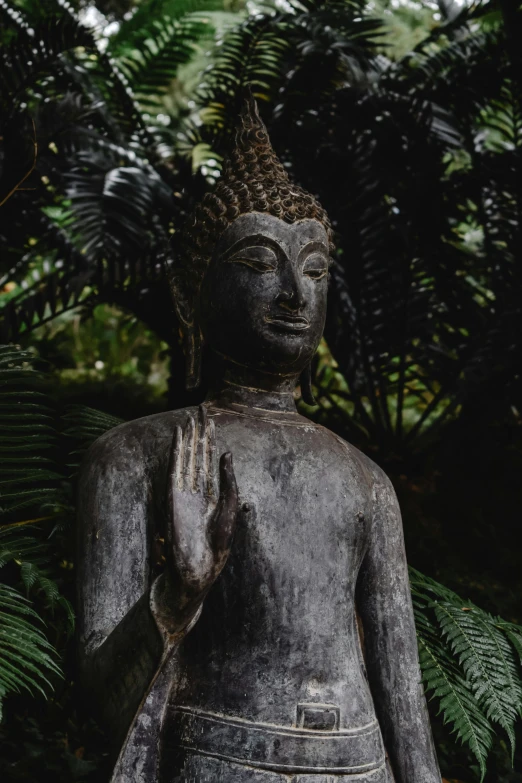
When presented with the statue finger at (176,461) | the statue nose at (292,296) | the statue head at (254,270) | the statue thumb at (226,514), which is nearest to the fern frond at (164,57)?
the statue head at (254,270)

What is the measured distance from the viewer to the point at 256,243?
2.88m

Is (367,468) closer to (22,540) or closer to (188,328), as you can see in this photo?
(188,328)

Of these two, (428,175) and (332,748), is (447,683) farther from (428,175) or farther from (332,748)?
(428,175)

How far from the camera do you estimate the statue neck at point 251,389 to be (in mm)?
2900

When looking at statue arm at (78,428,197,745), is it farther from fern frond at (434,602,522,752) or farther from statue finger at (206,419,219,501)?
fern frond at (434,602,522,752)

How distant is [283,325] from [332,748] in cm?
114

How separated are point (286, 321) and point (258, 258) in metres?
0.21

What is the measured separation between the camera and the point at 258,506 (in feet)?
8.69

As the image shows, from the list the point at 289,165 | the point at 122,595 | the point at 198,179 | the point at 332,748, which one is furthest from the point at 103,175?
the point at 332,748

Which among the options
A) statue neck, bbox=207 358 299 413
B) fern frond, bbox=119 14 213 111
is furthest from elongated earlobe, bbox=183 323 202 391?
fern frond, bbox=119 14 213 111

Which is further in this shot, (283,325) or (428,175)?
(428,175)

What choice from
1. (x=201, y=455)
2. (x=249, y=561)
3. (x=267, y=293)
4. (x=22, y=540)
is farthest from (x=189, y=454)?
(x=22, y=540)

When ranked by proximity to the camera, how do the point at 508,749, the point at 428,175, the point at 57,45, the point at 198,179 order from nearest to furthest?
the point at 508,749 < the point at 57,45 < the point at 198,179 < the point at 428,175

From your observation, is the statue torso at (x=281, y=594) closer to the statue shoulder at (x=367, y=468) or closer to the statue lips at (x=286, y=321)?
the statue shoulder at (x=367, y=468)
